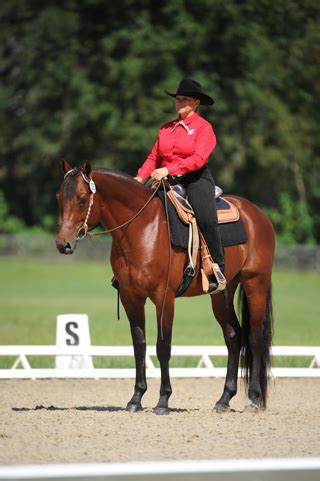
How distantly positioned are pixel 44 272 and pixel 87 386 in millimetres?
24072

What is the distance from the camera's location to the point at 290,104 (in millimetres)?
41156

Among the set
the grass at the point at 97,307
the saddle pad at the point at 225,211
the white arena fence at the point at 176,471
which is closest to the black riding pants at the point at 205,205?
the saddle pad at the point at 225,211

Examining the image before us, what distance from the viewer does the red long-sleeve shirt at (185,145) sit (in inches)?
332

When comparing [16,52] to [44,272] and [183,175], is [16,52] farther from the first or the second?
[183,175]

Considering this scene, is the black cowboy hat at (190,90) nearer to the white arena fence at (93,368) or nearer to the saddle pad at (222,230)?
the saddle pad at (222,230)

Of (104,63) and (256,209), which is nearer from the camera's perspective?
(256,209)

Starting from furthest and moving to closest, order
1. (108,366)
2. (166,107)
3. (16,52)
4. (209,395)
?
(16,52), (166,107), (108,366), (209,395)

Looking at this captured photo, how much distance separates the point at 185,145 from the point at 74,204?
1186 mm

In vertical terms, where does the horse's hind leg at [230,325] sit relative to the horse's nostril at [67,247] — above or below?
below

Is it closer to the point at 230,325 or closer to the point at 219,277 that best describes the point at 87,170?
the point at 219,277

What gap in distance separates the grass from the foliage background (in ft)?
18.1

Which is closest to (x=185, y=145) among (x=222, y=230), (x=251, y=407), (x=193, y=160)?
(x=193, y=160)

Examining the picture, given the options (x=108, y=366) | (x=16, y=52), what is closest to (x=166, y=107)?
(x=16, y=52)

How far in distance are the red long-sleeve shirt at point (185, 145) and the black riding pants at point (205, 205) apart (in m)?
0.18
